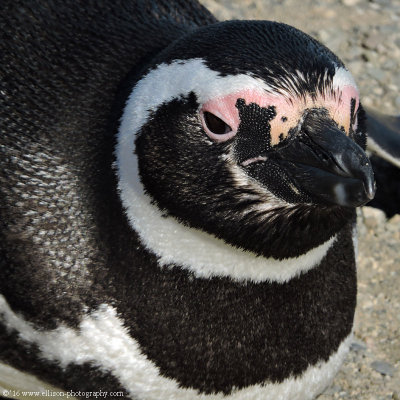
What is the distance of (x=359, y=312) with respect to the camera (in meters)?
3.33

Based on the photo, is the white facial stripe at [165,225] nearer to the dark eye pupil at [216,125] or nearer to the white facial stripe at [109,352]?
the dark eye pupil at [216,125]

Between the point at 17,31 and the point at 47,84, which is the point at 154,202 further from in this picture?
the point at 17,31

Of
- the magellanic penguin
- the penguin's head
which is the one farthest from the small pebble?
the penguin's head

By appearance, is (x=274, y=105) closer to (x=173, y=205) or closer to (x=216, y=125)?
(x=216, y=125)

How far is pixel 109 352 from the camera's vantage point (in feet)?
7.84

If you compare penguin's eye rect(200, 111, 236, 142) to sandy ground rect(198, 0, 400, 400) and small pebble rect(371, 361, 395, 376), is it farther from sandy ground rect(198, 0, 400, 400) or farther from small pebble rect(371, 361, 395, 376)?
small pebble rect(371, 361, 395, 376)

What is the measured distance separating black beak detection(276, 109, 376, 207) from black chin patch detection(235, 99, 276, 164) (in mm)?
51

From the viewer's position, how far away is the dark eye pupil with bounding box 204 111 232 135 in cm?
212

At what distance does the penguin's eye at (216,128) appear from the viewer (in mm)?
2117

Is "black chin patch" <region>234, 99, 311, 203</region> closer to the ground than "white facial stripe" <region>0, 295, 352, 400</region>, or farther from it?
farther from it

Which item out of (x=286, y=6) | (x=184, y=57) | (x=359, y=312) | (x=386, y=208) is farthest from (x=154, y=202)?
(x=286, y=6)

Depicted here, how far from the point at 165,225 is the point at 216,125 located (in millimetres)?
324

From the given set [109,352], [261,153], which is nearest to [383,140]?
[261,153]

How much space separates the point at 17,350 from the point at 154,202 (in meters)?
0.62
